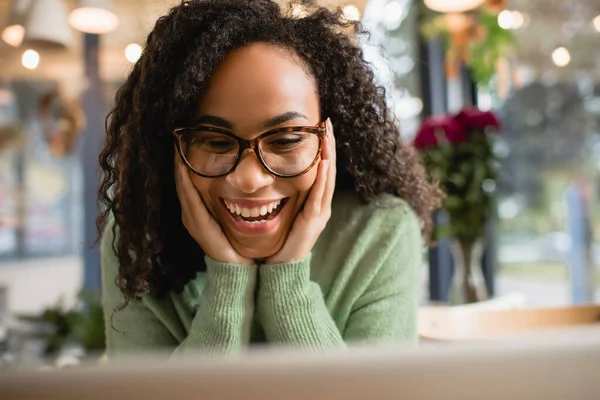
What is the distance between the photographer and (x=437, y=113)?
3.09 meters

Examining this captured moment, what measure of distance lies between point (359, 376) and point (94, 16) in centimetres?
226

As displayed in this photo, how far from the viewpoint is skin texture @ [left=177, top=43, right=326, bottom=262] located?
0.86 meters

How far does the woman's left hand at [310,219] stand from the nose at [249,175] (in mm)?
101

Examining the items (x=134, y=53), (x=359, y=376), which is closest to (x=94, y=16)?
(x=134, y=53)

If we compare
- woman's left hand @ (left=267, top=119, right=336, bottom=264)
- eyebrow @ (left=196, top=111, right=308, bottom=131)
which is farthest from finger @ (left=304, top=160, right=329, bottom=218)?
eyebrow @ (left=196, top=111, right=308, bottom=131)

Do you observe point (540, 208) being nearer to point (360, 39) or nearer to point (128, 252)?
point (360, 39)

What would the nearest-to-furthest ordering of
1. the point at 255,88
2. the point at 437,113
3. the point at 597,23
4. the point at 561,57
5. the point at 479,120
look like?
the point at 255,88
the point at 479,120
the point at 597,23
the point at 561,57
the point at 437,113

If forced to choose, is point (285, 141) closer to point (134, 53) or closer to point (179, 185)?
point (179, 185)

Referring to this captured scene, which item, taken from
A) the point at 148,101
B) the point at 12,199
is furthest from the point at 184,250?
the point at 12,199

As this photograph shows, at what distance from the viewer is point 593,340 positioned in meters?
0.16

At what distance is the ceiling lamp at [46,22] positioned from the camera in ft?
6.43

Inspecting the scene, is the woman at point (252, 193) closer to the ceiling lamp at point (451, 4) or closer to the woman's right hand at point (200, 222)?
the woman's right hand at point (200, 222)

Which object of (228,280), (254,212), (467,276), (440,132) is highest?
(440,132)

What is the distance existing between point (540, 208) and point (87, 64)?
2660 mm
